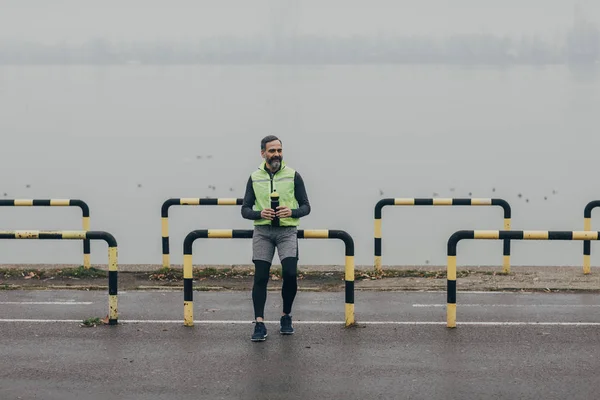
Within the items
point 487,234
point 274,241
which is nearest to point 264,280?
point 274,241

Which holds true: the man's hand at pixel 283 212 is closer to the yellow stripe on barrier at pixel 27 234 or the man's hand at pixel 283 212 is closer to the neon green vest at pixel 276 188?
the neon green vest at pixel 276 188

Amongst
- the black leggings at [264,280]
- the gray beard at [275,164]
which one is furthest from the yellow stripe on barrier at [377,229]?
the gray beard at [275,164]

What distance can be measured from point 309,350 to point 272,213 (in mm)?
1431

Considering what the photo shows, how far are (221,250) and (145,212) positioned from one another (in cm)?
679

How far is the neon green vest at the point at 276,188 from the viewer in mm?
12484

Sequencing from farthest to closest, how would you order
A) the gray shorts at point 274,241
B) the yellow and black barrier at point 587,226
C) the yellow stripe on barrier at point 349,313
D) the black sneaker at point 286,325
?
the yellow and black barrier at point 587,226 → the yellow stripe on barrier at point 349,313 → the black sneaker at point 286,325 → the gray shorts at point 274,241

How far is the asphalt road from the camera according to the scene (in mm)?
10719

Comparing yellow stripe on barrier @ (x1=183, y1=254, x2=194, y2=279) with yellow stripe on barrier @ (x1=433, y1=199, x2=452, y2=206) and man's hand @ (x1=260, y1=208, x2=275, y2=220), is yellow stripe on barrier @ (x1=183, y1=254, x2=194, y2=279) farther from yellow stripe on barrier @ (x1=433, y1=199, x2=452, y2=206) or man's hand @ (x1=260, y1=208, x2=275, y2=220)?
yellow stripe on barrier @ (x1=433, y1=199, x2=452, y2=206)

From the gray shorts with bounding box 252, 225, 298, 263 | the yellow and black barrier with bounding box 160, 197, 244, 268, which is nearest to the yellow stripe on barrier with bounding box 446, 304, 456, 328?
the gray shorts with bounding box 252, 225, 298, 263

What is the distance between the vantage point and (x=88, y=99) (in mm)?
123938

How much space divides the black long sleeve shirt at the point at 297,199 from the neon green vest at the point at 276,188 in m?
0.05

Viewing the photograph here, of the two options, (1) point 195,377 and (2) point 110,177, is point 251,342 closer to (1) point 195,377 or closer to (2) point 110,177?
(1) point 195,377

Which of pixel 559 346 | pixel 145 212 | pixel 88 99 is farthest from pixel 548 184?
pixel 88 99

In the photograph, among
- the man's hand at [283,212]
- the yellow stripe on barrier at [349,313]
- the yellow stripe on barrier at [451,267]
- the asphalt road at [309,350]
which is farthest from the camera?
the yellow stripe on barrier at [349,313]
